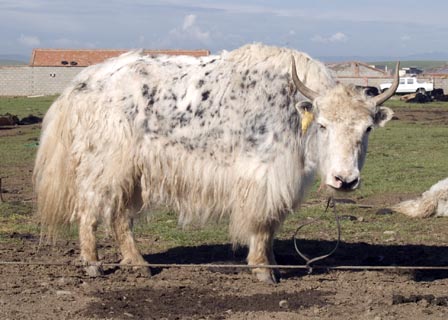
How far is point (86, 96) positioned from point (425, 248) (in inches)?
134

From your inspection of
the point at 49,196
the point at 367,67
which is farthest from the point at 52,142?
the point at 367,67

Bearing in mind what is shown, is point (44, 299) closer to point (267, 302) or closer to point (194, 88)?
point (267, 302)

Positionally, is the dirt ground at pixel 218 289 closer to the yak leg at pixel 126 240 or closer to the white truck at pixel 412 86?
the yak leg at pixel 126 240

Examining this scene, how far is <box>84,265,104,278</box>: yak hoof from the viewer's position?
7129mm

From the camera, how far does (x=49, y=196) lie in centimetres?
762

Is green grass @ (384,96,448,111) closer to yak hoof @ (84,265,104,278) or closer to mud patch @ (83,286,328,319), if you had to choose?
yak hoof @ (84,265,104,278)

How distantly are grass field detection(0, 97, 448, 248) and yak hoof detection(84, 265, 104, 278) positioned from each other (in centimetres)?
80

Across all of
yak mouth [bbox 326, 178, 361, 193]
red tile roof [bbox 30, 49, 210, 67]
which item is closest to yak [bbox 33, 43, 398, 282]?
yak mouth [bbox 326, 178, 361, 193]

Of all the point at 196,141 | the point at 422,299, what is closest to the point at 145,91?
the point at 196,141

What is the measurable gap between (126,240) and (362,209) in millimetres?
3779

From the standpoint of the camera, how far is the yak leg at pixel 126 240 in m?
7.37

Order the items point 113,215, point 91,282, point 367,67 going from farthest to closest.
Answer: point 367,67
point 113,215
point 91,282

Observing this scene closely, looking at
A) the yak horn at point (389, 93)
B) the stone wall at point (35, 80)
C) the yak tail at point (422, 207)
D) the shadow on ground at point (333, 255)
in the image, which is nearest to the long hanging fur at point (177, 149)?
the yak horn at point (389, 93)

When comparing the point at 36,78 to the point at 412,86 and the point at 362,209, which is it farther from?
the point at 362,209
